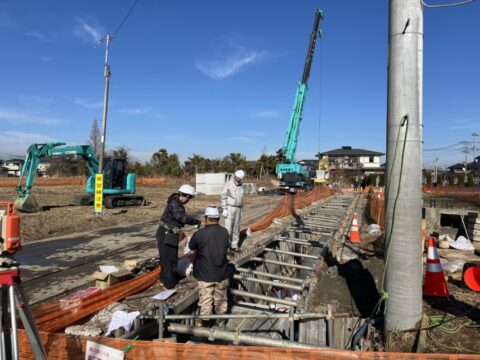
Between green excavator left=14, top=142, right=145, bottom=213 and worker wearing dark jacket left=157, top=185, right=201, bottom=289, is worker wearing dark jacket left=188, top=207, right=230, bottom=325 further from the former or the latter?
green excavator left=14, top=142, right=145, bottom=213

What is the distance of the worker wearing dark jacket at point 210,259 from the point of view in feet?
15.2

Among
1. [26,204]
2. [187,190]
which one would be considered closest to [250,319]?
[187,190]

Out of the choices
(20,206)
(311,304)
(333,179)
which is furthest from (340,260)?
(333,179)

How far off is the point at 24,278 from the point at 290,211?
37.1ft

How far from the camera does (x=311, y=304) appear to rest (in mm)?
5332

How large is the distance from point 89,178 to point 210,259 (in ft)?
51.4

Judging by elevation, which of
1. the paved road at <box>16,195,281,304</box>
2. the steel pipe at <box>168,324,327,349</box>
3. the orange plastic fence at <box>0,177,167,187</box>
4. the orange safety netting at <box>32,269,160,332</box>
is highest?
the orange plastic fence at <box>0,177,167,187</box>

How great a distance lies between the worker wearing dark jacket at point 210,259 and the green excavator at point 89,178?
13.9m

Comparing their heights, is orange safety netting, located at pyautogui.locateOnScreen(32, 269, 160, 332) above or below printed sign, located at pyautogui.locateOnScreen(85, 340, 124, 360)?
below

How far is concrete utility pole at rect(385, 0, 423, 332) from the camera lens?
12.0 ft

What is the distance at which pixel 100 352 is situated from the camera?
10.3ft

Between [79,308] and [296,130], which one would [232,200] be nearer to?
[79,308]

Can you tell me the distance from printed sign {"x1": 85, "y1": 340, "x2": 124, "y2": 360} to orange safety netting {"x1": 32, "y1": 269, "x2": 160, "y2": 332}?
3.98 ft

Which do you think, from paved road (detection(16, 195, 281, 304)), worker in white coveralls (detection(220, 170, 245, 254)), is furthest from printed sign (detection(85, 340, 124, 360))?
worker in white coveralls (detection(220, 170, 245, 254))
